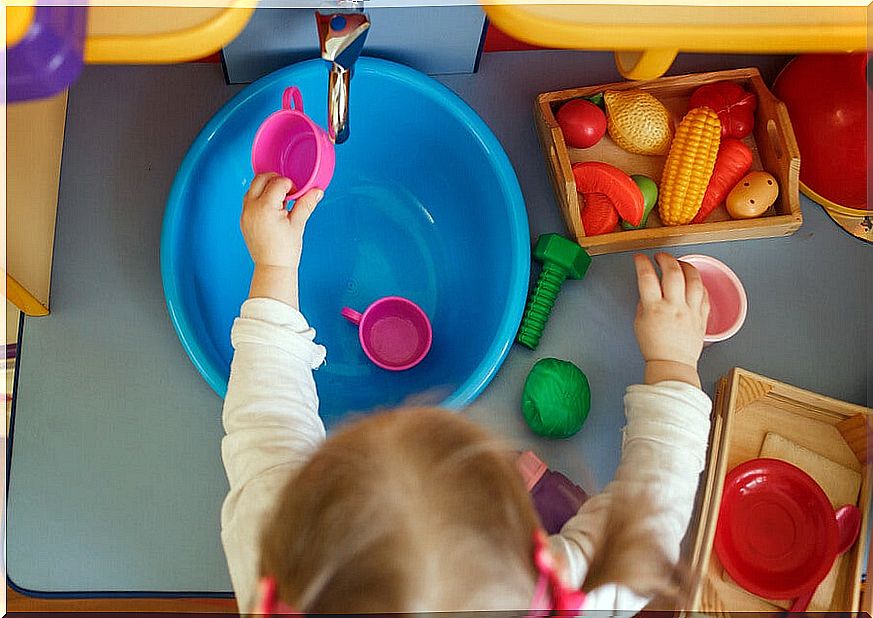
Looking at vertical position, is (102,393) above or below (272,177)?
below

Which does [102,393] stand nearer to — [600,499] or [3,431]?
[3,431]

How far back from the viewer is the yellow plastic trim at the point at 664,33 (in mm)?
543

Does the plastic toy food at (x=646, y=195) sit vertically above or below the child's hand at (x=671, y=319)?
above

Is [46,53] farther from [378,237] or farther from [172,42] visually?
[378,237]

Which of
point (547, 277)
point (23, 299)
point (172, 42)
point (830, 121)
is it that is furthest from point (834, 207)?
point (23, 299)

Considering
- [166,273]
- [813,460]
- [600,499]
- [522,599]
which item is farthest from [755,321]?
[166,273]

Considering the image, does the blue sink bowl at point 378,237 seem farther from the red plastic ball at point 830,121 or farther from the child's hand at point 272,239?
the red plastic ball at point 830,121

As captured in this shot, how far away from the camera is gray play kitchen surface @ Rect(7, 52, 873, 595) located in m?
0.75

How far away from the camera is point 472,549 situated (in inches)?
20.1

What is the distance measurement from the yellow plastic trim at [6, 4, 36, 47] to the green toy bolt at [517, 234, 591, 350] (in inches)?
19.0

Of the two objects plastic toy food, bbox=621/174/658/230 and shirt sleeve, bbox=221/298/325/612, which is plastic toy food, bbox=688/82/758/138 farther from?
shirt sleeve, bbox=221/298/325/612

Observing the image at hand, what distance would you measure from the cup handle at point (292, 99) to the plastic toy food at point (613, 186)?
0.93 ft

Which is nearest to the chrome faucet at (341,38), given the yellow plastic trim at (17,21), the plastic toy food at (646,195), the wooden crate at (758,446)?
the yellow plastic trim at (17,21)

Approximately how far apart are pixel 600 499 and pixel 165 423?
0.42 metres
